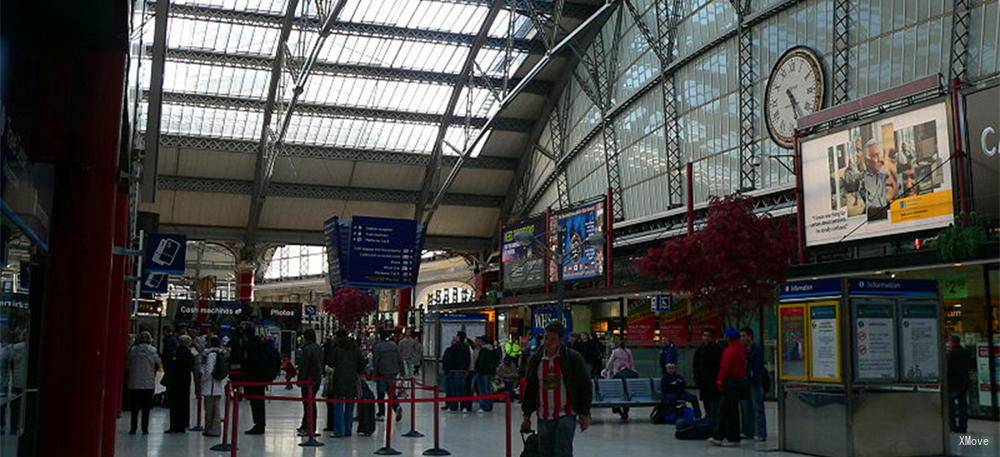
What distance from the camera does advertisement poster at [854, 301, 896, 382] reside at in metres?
12.6

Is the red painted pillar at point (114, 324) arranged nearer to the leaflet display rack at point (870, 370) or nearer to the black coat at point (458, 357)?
the leaflet display rack at point (870, 370)

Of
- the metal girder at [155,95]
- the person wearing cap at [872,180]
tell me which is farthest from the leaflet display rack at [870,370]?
the metal girder at [155,95]

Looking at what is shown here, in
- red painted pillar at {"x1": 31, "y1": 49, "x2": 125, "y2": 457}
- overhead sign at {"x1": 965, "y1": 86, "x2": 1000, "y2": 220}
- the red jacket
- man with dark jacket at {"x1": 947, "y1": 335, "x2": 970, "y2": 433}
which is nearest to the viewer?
red painted pillar at {"x1": 31, "y1": 49, "x2": 125, "y2": 457}

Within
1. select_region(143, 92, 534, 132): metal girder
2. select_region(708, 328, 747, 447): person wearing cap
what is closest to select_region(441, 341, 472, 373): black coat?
select_region(708, 328, 747, 447): person wearing cap

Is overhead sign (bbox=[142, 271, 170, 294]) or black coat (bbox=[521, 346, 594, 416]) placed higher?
overhead sign (bbox=[142, 271, 170, 294])

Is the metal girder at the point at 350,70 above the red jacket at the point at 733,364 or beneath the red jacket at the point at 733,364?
above

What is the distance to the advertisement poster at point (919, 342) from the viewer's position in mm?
12852

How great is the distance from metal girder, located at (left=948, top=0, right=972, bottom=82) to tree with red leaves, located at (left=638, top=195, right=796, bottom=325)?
5501mm

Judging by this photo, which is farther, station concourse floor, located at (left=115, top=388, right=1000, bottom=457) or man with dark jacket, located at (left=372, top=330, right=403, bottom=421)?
man with dark jacket, located at (left=372, top=330, right=403, bottom=421)

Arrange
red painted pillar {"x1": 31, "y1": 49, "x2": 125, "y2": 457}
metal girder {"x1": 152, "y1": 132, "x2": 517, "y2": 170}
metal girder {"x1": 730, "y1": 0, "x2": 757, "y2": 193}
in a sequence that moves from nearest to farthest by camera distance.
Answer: red painted pillar {"x1": 31, "y1": 49, "x2": 125, "y2": 457} < metal girder {"x1": 730, "y1": 0, "x2": 757, "y2": 193} < metal girder {"x1": 152, "y1": 132, "x2": 517, "y2": 170}

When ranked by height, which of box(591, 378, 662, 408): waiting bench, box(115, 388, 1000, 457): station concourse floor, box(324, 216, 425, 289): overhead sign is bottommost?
box(115, 388, 1000, 457): station concourse floor

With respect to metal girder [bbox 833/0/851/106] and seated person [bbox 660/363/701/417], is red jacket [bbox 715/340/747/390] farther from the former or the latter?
metal girder [bbox 833/0/851/106]

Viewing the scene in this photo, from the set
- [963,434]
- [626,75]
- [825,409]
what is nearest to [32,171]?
[825,409]

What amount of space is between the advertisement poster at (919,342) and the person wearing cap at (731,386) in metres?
2.24
